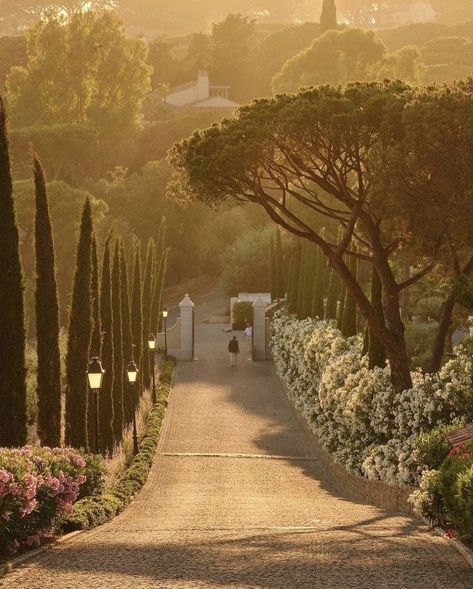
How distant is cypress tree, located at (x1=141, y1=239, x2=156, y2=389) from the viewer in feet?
148

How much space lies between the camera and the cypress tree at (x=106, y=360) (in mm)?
30219

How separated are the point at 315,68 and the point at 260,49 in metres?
47.3

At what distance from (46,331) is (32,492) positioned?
340 inches

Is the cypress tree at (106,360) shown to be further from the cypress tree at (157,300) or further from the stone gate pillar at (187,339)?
the stone gate pillar at (187,339)

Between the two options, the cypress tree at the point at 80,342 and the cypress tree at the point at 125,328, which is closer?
the cypress tree at the point at 80,342

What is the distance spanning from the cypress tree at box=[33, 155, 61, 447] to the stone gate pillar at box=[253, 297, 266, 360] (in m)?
32.7

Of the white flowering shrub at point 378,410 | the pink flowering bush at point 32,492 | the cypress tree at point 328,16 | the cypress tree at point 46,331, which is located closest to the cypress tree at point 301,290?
the white flowering shrub at point 378,410

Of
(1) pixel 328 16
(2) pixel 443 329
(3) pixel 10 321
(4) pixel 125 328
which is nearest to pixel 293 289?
(4) pixel 125 328

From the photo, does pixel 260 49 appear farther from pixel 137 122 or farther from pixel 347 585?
pixel 347 585

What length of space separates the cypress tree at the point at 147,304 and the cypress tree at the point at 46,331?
66.4 ft

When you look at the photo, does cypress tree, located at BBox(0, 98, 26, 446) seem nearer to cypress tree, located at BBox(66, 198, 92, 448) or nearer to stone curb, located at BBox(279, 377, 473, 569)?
cypress tree, located at BBox(66, 198, 92, 448)

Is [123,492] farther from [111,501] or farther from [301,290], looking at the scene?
[301,290]

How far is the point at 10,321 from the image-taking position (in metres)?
20.3

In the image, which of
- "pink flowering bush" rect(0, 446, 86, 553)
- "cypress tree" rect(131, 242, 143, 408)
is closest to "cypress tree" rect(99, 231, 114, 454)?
"cypress tree" rect(131, 242, 143, 408)
